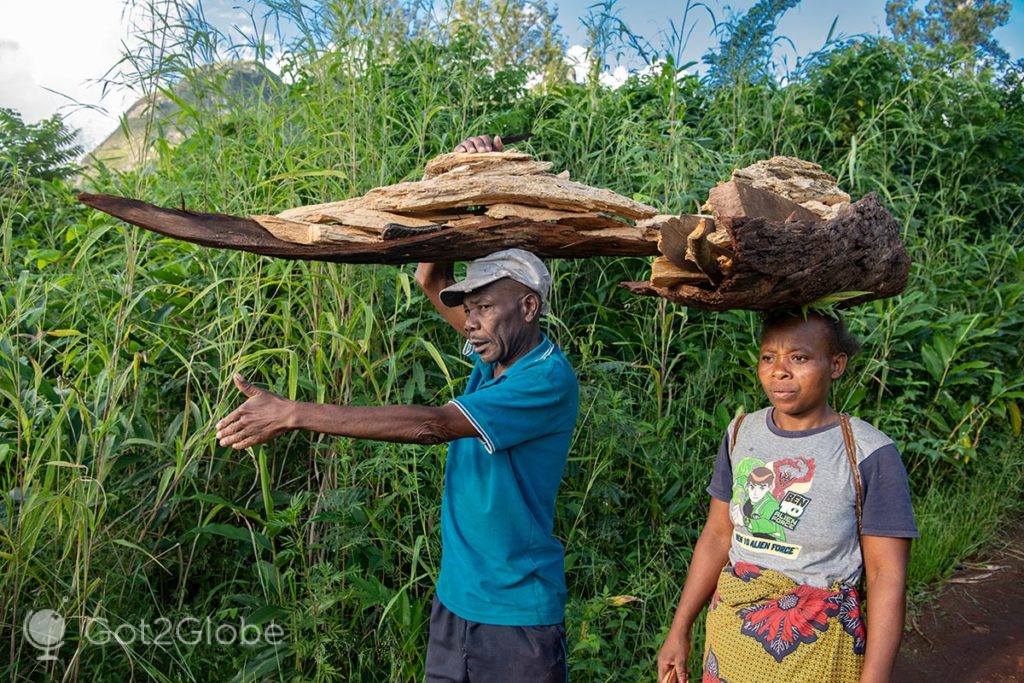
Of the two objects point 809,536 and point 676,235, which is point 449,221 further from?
point 809,536

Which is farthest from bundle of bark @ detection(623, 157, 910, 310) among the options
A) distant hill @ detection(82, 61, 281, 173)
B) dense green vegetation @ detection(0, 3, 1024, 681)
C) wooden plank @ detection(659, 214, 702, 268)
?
distant hill @ detection(82, 61, 281, 173)

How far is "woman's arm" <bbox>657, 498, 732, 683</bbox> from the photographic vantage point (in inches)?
86.0

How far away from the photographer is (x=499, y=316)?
2.12m

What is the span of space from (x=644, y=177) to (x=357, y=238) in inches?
104

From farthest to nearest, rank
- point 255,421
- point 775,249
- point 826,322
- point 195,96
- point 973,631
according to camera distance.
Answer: point 973,631, point 195,96, point 826,322, point 775,249, point 255,421

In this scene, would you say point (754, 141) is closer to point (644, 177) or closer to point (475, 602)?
point (644, 177)

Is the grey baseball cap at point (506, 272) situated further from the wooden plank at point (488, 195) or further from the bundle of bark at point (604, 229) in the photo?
the wooden plank at point (488, 195)

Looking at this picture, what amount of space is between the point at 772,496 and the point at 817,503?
0.11 metres

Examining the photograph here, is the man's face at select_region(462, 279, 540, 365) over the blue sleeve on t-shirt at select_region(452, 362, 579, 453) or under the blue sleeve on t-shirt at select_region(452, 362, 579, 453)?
over

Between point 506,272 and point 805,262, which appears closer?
point 805,262

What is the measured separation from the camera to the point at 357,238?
199 cm

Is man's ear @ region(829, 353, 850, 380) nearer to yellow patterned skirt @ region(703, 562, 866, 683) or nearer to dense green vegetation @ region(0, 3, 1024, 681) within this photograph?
yellow patterned skirt @ region(703, 562, 866, 683)

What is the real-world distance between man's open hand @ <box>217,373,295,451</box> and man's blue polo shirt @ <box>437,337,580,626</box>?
474 millimetres

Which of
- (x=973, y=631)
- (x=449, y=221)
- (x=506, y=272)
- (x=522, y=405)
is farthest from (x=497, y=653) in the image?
(x=973, y=631)
